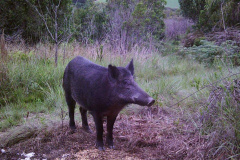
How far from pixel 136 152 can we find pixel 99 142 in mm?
531

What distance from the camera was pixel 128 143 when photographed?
3.59m

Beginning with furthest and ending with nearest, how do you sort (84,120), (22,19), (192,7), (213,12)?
(192,7)
(213,12)
(22,19)
(84,120)

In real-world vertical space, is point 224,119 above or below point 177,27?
below

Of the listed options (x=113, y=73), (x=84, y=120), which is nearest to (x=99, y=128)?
(x=84, y=120)

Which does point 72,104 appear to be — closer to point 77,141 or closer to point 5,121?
point 77,141

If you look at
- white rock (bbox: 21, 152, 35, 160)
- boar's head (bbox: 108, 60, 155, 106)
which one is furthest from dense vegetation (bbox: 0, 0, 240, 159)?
boar's head (bbox: 108, 60, 155, 106)

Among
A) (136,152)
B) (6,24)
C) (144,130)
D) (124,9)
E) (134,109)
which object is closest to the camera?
(136,152)

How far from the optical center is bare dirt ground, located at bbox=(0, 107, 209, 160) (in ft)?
10.7

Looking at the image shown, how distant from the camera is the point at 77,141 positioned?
3699mm

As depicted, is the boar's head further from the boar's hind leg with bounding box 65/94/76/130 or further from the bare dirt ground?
the boar's hind leg with bounding box 65/94/76/130

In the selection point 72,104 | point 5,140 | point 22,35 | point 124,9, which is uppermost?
point 124,9

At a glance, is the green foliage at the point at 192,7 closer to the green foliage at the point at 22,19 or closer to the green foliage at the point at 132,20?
the green foliage at the point at 132,20

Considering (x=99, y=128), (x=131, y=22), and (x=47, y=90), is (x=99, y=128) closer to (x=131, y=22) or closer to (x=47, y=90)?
(x=47, y=90)

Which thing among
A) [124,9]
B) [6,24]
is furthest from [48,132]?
[124,9]
